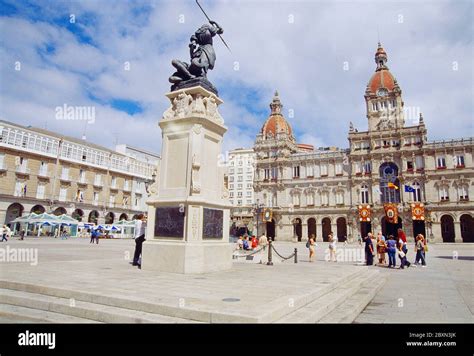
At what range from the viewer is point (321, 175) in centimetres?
5928

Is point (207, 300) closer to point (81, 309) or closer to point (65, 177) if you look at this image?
point (81, 309)

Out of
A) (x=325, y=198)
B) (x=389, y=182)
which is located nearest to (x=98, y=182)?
(x=325, y=198)

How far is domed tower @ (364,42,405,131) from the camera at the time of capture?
2197 inches

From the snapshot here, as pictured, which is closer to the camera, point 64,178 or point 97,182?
point 64,178

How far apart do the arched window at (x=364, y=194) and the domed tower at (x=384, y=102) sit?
1062 centimetres

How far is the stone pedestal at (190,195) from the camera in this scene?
8.90 metres

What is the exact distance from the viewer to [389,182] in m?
53.8

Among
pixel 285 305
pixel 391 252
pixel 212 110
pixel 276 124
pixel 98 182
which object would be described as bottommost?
pixel 285 305

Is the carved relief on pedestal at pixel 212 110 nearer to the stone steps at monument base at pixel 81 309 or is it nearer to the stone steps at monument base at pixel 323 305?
the stone steps at monument base at pixel 323 305

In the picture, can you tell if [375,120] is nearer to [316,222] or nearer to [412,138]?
[412,138]

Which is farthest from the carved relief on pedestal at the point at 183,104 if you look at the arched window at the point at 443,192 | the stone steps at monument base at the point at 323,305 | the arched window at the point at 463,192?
the arched window at the point at 463,192

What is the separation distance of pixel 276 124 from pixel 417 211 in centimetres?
3096

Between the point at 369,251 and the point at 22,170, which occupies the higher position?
the point at 22,170
